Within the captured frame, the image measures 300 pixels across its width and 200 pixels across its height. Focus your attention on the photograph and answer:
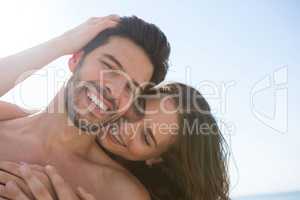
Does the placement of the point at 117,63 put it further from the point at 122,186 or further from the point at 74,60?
the point at 122,186

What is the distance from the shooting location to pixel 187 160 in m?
3.26

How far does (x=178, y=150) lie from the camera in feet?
10.9

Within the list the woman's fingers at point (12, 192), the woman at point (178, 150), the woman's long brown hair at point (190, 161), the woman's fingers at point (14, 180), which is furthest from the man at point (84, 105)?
the woman's fingers at point (12, 192)

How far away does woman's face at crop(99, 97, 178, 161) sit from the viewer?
10.0 feet

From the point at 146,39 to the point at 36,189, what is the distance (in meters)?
1.63

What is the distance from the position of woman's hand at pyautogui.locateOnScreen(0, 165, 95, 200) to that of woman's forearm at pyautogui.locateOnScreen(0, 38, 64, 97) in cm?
68

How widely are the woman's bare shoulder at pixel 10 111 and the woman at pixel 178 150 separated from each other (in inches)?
26.6

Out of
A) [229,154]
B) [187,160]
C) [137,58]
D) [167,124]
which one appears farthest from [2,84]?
[229,154]

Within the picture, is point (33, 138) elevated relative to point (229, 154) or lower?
elevated

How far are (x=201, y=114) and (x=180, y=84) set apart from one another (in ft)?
1.02

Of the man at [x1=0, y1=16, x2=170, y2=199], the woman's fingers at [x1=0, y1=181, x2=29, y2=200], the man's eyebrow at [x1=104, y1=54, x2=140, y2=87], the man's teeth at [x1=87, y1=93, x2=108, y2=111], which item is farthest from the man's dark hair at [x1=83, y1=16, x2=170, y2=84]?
the woman's fingers at [x1=0, y1=181, x2=29, y2=200]

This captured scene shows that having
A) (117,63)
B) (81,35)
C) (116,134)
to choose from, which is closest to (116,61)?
(117,63)

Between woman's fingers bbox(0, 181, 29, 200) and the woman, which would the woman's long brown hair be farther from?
woman's fingers bbox(0, 181, 29, 200)

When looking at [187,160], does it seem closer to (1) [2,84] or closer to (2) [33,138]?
(2) [33,138]
